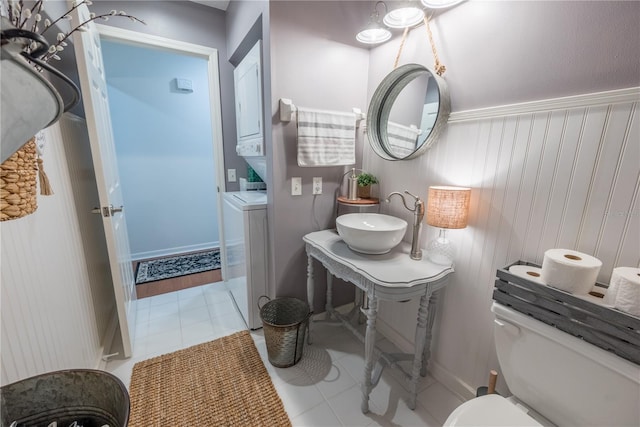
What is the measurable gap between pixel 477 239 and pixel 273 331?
1.24 meters

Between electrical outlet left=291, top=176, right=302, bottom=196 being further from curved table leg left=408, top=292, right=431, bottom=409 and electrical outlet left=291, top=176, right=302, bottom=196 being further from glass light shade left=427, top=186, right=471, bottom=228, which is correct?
curved table leg left=408, top=292, right=431, bottom=409

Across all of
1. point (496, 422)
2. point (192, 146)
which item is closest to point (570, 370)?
point (496, 422)

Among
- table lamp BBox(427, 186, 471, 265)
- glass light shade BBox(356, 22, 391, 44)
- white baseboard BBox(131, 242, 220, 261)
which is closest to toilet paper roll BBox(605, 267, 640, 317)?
table lamp BBox(427, 186, 471, 265)

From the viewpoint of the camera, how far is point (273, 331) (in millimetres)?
1635

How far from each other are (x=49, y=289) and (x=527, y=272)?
1957 mm

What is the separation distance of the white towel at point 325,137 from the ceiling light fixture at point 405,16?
55 centimetres

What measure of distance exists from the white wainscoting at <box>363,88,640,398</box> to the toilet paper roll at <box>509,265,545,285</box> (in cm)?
9

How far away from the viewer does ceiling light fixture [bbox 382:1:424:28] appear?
4.54 feet

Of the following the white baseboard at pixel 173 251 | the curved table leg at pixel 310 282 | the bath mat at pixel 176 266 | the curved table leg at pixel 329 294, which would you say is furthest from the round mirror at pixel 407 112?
the white baseboard at pixel 173 251

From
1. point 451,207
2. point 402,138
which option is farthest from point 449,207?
point 402,138

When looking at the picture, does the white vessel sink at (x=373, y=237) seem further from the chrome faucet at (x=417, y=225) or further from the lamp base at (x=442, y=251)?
the lamp base at (x=442, y=251)

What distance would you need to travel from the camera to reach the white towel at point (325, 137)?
5.58ft

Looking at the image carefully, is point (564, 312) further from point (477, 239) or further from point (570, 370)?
point (477, 239)

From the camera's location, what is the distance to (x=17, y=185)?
0.66 metres
